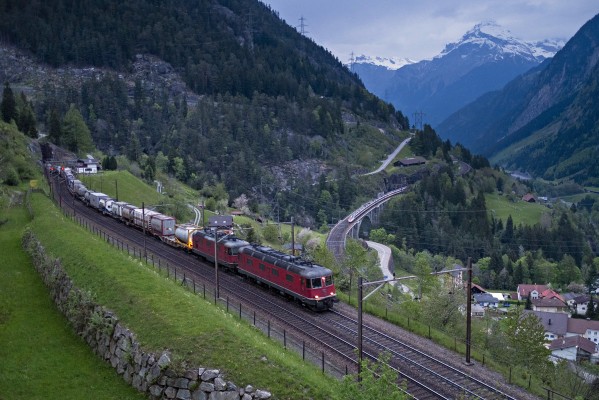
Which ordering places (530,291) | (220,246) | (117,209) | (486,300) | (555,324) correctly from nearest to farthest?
(220,246) → (117,209) → (555,324) → (486,300) → (530,291)

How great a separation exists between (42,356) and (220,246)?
24172 mm

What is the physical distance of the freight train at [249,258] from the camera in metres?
36.4

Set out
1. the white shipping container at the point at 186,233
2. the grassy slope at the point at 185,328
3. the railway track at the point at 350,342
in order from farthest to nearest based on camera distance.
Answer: the white shipping container at the point at 186,233 < the railway track at the point at 350,342 < the grassy slope at the point at 185,328

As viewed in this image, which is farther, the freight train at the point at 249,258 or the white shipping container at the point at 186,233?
the white shipping container at the point at 186,233

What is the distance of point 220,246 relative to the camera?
48.2 metres

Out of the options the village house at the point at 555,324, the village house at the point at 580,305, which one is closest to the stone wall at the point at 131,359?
the village house at the point at 555,324

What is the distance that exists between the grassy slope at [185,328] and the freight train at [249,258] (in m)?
8.07

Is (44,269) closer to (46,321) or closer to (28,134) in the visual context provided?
(46,321)

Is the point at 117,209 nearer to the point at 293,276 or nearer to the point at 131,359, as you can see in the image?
the point at 293,276

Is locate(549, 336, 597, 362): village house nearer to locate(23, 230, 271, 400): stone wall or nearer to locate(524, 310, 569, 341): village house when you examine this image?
locate(524, 310, 569, 341): village house

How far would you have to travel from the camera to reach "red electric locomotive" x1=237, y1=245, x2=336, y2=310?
3609cm

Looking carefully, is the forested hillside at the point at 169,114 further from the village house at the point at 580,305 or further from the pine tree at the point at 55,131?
the village house at the point at 580,305

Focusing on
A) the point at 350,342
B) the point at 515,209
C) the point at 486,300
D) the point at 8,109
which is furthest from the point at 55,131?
the point at 515,209

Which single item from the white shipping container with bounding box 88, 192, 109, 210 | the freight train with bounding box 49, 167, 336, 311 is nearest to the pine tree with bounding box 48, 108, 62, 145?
the white shipping container with bounding box 88, 192, 109, 210
